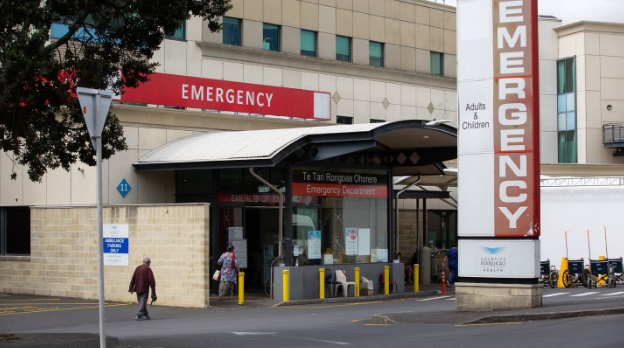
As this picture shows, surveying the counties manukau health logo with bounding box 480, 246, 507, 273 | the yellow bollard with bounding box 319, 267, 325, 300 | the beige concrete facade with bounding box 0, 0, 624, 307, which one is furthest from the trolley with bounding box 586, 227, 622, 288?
the counties manukau health logo with bounding box 480, 246, 507, 273

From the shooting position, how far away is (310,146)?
28656mm

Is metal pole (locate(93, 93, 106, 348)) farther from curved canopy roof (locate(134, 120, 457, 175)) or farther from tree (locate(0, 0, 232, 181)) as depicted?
curved canopy roof (locate(134, 120, 457, 175))

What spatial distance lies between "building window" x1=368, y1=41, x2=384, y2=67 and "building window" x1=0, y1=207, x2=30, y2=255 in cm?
1569

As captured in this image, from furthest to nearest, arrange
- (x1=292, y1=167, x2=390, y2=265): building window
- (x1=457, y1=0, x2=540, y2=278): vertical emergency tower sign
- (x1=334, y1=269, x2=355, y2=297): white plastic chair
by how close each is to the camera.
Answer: (x1=334, y1=269, x2=355, y2=297): white plastic chair
(x1=292, y1=167, x2=390, y2=265): building window
(x1=457, y1=0, x2=540, y2=278): vertical emergency tower sign

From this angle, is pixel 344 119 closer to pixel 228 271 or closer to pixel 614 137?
pixel 228 271

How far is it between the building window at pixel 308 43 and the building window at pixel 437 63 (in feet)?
22.1

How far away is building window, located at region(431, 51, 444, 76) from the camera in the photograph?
43531 millimetres

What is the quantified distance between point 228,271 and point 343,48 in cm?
1466

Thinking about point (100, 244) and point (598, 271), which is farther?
point (598, 271)

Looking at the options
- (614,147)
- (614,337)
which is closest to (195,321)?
(614,337)

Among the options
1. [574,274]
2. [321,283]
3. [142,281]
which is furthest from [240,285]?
[574,274]

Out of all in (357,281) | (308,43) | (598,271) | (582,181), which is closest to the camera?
(357,281)

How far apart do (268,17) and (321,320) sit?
17.5 m

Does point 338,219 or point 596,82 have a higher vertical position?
point 596,82
